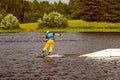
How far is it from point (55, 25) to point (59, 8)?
174ft

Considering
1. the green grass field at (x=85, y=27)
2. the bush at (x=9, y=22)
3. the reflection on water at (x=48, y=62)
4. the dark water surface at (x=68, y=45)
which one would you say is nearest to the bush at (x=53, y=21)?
the green grass field at (x=85, y=27)

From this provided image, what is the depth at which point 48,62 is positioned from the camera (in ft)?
129

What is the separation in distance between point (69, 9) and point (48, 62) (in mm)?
138510

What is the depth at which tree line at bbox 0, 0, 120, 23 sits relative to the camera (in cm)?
13350

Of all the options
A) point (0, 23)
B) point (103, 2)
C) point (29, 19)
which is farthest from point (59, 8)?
point (0, 23)

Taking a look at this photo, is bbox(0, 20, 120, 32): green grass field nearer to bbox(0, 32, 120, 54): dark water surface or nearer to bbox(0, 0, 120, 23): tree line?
bbox(0, 0, 120, 23): tree line

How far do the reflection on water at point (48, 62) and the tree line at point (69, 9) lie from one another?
92.6 m

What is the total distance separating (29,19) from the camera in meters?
161

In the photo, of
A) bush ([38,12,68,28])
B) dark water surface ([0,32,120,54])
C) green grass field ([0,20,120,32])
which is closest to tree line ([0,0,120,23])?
green grass field ([0,20,120,32])

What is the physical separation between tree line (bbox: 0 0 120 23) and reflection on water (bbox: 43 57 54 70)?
304 ft

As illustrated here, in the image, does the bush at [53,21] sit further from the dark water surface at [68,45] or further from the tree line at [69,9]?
the dark water surface at [68,45]

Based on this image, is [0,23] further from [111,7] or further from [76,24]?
[111,7]

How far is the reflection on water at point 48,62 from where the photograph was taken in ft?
117

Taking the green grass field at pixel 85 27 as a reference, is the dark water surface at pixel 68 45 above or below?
above
